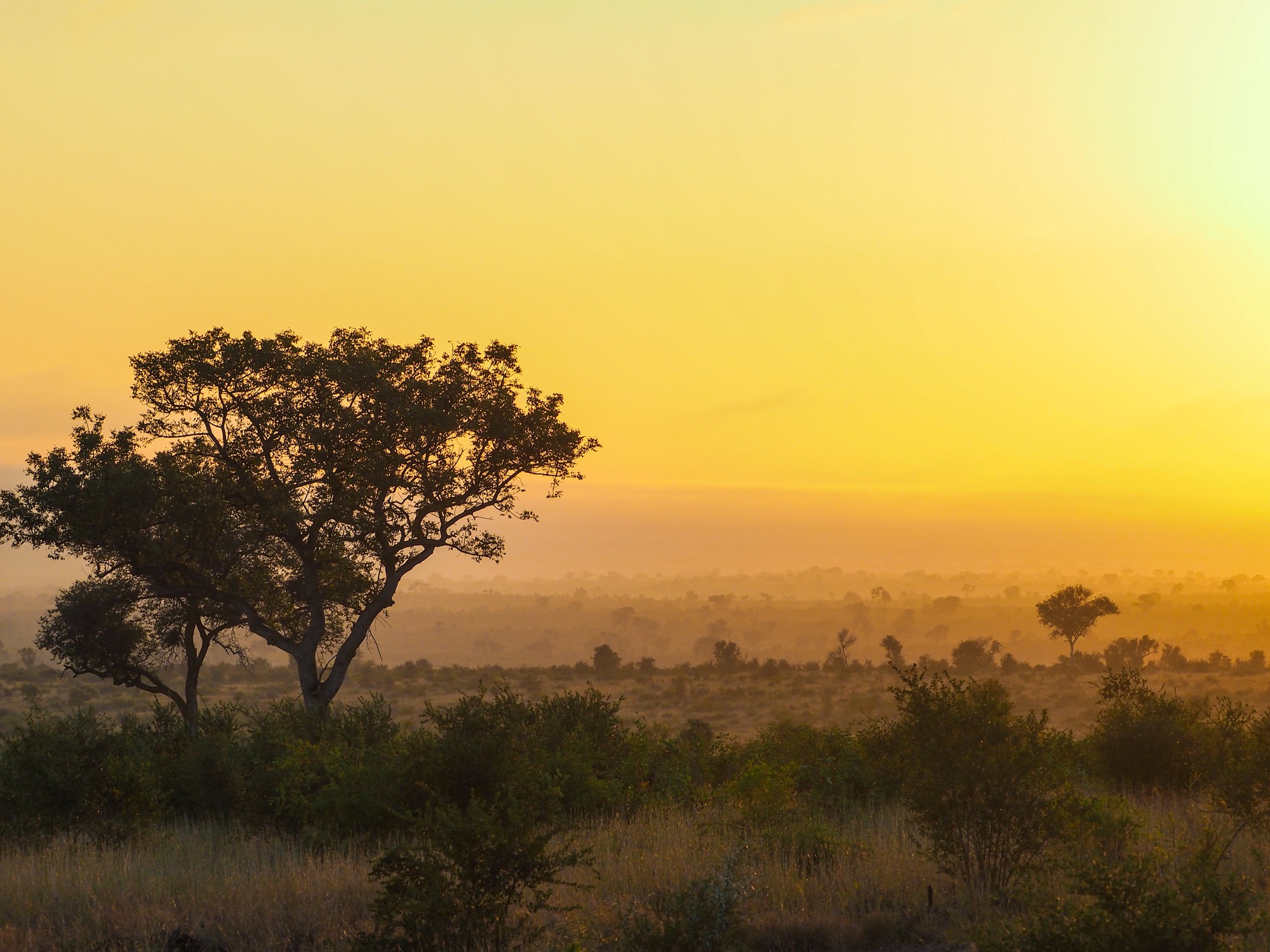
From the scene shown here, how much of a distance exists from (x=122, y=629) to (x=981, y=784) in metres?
21.7

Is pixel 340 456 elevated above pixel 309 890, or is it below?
above

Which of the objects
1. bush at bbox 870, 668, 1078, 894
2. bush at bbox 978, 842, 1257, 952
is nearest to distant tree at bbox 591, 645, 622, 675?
bush at bbox 870, 668, 1078, 894

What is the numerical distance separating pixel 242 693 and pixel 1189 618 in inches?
4301

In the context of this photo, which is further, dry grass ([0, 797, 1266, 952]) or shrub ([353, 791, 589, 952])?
dry grass ([0, 797, 1266, 952])

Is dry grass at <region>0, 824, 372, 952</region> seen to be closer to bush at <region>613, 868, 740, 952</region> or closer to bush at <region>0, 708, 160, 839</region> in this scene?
bush at <region>0, 708, 160, 839</region>

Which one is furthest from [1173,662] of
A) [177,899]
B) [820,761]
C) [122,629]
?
[177,899]

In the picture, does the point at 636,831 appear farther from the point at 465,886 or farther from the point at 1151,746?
the point at 1151,746

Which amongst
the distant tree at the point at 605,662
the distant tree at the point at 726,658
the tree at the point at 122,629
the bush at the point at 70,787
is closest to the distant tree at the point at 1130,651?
the distant tree at the point at 726,658

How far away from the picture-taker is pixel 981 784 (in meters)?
10.9

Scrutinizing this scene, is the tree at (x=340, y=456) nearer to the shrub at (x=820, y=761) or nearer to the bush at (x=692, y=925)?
the shrub at (x=820, y=761)

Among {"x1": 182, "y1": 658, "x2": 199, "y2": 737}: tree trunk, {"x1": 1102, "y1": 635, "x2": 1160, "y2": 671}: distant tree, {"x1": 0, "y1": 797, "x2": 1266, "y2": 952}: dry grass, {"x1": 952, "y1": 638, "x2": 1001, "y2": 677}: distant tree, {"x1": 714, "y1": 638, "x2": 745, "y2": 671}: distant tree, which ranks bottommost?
{"x1": 1102, "y1": 635, "x2": 1160, "y2": 671}: distant tree

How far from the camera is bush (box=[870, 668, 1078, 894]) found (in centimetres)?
1079

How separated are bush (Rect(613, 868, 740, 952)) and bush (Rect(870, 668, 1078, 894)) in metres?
2.97

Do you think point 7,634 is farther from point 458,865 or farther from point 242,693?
point 458,865
